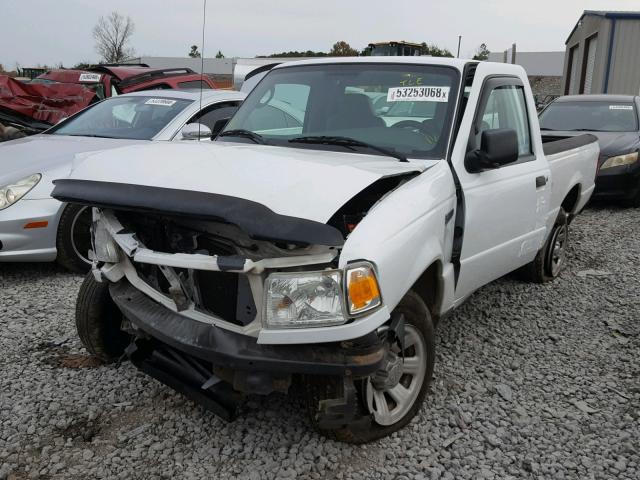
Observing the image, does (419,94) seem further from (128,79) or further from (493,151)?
(128,79)

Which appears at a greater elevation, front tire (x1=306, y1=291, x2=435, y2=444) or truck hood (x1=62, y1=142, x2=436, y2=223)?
truck hood (x1=62, y1=142, x2=436, y2=223)

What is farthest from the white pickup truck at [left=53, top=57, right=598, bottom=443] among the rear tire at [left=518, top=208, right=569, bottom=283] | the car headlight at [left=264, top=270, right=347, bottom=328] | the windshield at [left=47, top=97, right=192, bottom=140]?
the windshield at [left=47, top=97, right=192, bottom=140]

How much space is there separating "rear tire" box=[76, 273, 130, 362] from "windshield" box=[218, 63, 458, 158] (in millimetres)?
1270

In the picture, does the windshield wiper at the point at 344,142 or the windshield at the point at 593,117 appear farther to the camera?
the windshield at the point at 593,117

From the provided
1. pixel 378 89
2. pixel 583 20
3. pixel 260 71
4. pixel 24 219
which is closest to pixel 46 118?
pixel 260 71

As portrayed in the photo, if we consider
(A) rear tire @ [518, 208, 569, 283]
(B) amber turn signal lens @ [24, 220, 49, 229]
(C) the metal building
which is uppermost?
(C) the metal building

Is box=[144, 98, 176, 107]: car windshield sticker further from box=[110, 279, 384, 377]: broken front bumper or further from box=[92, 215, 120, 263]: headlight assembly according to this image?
box=[110, 279, 384, 377]: broken front bumper

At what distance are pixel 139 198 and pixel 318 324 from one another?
0.93 m

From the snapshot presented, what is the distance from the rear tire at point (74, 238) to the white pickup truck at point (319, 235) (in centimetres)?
172

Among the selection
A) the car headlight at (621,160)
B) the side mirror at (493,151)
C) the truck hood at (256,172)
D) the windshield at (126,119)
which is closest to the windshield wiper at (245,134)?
the truck hood at (256,172)

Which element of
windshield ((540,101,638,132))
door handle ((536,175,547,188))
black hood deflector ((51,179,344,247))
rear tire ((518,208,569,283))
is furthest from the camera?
windshield ((540,101,638,132))

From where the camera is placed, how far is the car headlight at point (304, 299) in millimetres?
2361

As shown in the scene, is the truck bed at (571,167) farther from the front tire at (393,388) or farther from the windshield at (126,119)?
the windshield at (126,119)

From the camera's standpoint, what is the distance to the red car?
30.0 feet
